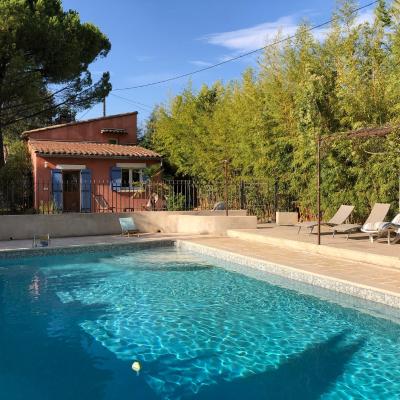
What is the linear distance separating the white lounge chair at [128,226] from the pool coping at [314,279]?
291cm

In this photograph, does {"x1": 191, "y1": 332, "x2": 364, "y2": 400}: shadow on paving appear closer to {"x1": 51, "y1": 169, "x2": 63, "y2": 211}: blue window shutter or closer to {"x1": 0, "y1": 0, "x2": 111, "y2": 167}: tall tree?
{"x1": 0, "y1": 0, "x2": 111, "y2": 167}: tall tree

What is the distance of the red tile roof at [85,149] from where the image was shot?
18391 millimetres

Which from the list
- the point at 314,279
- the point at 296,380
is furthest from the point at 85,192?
the point at 296,380

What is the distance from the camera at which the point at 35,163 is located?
18.3m

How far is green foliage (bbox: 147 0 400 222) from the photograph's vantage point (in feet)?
36.1

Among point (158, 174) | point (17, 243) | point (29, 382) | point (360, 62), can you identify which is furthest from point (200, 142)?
point (29, 382)

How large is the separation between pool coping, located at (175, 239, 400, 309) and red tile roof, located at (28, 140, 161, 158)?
33.0 ft

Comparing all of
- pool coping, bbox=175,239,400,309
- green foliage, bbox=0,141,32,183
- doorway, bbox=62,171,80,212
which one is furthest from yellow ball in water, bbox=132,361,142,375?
doorway, bbox=62,171,80,212

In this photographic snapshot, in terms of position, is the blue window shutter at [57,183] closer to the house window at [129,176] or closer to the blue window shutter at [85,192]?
the blue window shutter at [85,192]

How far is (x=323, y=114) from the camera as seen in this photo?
1213 cm

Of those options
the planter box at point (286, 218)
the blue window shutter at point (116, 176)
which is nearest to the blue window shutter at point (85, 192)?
the blue window shutter at point (116, 176)

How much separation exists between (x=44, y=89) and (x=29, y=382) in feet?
49.7

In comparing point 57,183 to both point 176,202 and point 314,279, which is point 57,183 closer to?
point 176,202

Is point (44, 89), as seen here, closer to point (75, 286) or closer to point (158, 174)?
point (158, 174)
